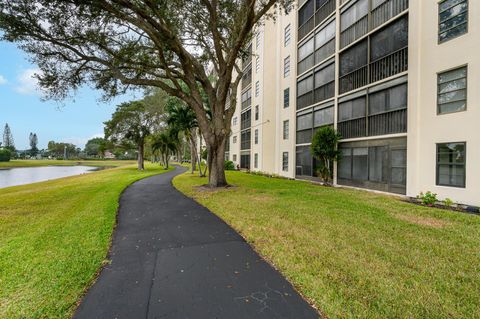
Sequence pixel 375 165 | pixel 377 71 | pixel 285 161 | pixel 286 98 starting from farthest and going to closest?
1. pixel 286 98
2. pixel 285 161
3. pixel 375 165
4. pixel 377 71

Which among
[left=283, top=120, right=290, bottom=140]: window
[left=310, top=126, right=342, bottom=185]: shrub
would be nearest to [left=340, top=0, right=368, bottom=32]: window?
[left=310, top=126, right=342, bottom=185]: shrub

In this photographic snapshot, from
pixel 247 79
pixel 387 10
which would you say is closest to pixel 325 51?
pixel 387 10

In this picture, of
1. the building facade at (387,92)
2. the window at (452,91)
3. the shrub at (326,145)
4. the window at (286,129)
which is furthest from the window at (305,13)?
the window at (452,91)

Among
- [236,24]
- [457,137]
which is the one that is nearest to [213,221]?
[457,137]

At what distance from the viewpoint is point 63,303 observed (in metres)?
2.94

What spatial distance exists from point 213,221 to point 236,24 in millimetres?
10507

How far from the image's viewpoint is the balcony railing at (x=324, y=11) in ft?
Result: 50.7

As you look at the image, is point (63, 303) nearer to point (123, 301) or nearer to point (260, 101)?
point (123, 301)

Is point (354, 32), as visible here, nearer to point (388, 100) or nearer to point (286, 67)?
point (388, 100)

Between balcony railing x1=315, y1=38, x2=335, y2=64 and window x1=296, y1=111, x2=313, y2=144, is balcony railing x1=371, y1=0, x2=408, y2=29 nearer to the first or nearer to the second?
balcony railing x1=315, y1=38, x2=335, y2=64

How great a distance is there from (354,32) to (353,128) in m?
5.35

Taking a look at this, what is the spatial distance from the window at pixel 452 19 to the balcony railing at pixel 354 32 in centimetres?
389

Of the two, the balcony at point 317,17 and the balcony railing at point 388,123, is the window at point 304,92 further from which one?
the balcony railing at point 388,123

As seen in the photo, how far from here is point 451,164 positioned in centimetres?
878
